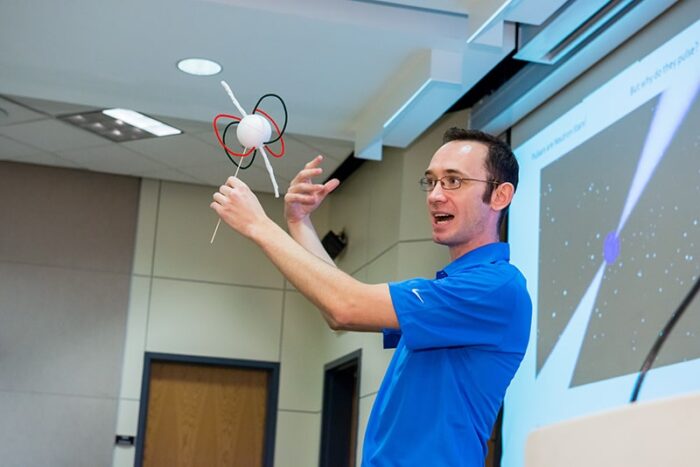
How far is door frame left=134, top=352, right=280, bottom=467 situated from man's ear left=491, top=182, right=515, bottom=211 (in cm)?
477

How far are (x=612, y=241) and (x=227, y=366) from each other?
343 cm

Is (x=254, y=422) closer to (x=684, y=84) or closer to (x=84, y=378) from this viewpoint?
(x=84, y=378)

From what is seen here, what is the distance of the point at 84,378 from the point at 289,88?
2.51 m

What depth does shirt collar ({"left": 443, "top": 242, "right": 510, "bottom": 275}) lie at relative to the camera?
5.94 ft

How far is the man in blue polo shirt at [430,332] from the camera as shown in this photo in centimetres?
167

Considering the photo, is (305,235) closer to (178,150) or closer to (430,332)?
(430,332)

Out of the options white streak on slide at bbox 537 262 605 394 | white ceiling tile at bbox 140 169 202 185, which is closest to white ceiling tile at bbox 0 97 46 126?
white ceiling tile at bbox 140 169 202 185

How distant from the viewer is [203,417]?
6.39 meters

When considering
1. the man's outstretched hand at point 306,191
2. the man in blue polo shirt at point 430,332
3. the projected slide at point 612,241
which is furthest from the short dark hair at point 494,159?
the projected slide at point 612,241

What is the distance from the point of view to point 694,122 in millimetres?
3260

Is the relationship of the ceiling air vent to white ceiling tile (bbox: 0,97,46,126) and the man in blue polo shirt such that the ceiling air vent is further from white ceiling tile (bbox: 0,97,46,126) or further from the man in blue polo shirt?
white ceiling tile (bbox: 0,97,46,126)

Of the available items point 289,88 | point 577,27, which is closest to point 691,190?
point 577,27

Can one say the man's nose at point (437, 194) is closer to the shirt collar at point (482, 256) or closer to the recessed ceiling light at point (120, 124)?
the shirt collar at point (482, 256)

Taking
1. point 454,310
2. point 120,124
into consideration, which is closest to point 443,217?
point 454,310
